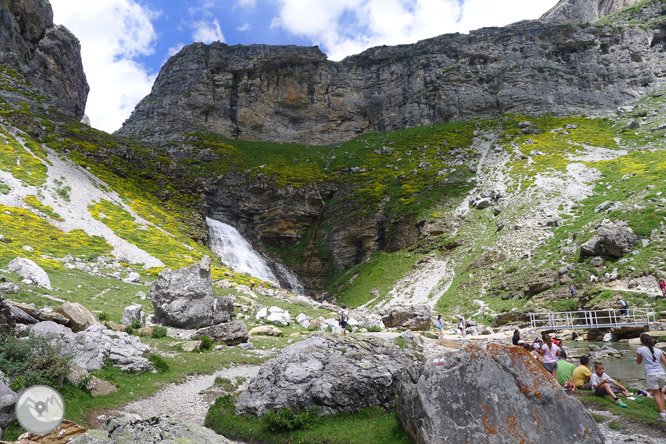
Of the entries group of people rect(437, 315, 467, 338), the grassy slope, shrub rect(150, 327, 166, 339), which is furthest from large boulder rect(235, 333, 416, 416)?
group of people rect(437, 315, 467, 338)

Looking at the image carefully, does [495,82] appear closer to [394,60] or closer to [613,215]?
[394,60]

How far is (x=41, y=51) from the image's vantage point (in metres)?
90.4

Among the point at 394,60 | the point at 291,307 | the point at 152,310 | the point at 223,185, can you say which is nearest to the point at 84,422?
the point at 152,310

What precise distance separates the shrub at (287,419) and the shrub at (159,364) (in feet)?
22.7

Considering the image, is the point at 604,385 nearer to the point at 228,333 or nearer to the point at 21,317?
the point at 228,333

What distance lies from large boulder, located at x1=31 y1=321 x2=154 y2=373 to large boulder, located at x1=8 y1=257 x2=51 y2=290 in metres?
10.0

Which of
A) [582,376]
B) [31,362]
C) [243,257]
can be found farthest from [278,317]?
[243,257]

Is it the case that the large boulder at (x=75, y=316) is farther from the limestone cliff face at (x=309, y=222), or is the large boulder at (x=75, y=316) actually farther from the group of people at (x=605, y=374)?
the limestone cliff face at (x=309, y=222)

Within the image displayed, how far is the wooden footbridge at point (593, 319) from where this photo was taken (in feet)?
89.1

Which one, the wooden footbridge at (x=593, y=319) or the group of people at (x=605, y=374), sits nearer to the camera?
the group of people at (x=605, y=374)

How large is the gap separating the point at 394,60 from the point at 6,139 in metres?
99.2

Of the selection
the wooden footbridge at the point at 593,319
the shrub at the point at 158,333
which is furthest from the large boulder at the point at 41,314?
the wooden footbridge at the point at 593,319

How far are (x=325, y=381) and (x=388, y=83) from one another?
11550 cm

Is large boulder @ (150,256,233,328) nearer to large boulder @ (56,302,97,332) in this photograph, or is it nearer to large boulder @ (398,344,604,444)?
large boulder @ (56,302,97,332)
